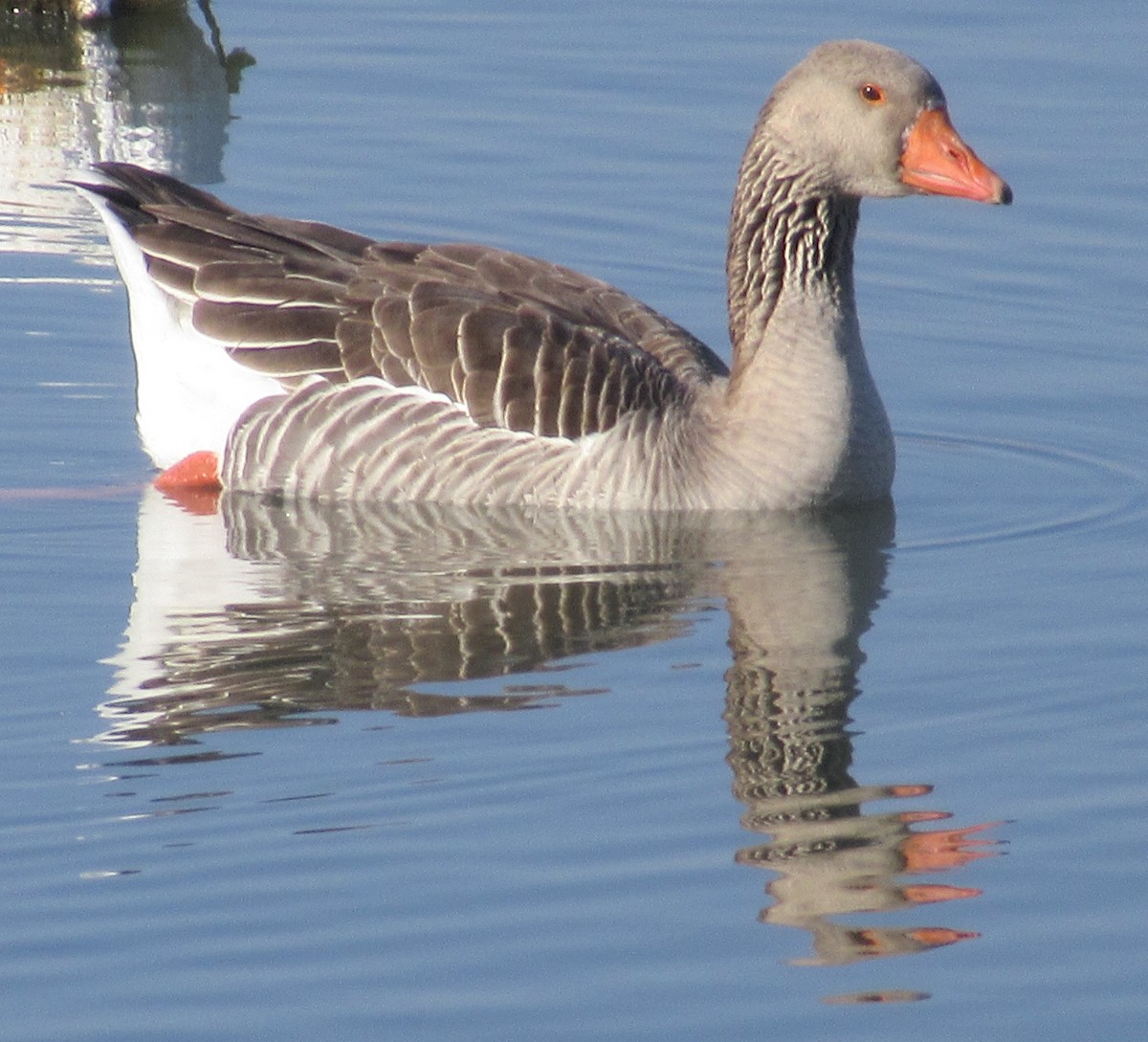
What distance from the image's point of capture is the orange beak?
34.4 ft

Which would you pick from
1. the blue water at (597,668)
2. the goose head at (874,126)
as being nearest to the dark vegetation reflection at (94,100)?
the blue water at (597,668)

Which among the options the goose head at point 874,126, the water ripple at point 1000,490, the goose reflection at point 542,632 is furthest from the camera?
the water ripple at point 1000,490

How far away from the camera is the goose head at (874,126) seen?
34.8ft

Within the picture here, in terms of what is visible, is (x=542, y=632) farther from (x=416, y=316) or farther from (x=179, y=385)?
(x=179, y=385)

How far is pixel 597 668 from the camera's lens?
8.97 m

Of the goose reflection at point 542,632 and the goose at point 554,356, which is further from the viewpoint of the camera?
the goose at point 554,356

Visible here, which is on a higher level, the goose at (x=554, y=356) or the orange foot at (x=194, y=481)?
the goose at (x=554, y=356)

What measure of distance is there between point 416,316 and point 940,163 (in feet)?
7.97

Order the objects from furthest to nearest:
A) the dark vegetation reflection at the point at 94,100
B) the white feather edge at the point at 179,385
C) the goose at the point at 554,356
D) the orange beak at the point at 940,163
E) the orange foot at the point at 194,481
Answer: the dark vegetation reflection at the point at 94,100, the white feather edge at the point at 179,385, the orange foot at the point at 194,481, the goose at the point at 554,356, the orange beak at the point at 940,163

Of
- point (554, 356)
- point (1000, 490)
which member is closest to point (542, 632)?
point (554, 356)

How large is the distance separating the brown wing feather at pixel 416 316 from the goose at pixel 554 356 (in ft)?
0.04

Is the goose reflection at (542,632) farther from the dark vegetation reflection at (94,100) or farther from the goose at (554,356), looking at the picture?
the dark vegetation reflection at (94,100)

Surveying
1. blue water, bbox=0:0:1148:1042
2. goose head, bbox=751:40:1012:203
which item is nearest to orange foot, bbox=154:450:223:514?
blue water, bbox=0:0:1148:1042

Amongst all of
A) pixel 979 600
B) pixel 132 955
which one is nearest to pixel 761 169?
pixel 979 600
